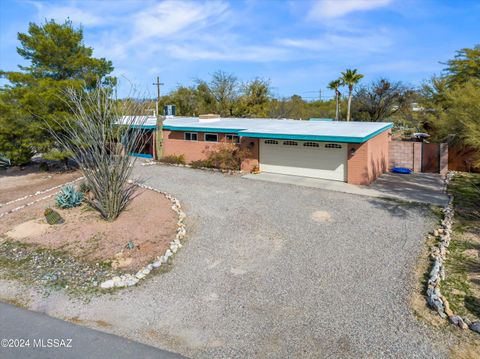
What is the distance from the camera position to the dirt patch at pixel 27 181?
55.8 ft

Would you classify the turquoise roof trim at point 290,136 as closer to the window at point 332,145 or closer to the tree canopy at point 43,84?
the window at point 332,145

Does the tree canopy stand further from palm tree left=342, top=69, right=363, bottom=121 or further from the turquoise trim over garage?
palm tree left=342, top=69, right=363, bottom=121

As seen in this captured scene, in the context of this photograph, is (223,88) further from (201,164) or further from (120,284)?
(120,284)

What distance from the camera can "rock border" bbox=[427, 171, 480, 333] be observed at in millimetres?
6531

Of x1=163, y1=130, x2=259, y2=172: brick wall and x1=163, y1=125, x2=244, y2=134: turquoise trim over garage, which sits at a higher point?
x1=163, y1=125, x2=244, y2=134: turquoise trim over garage

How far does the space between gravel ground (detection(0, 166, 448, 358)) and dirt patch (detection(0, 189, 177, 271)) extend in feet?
2.92

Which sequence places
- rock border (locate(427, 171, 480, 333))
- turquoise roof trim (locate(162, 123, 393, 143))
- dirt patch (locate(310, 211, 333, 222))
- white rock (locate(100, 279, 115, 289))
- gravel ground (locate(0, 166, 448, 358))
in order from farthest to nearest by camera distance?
turquoise roof trim (locate(162, 123, 393, 143))
dirt patch (locate(310, 211, 333, 222))
white rock (locate(100, 279, 115, 289))
rock border (locate(427, 171, 480, 333))
gravel ground (locate(0, 166, 448, 358))

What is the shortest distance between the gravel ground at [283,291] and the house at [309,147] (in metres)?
3.78

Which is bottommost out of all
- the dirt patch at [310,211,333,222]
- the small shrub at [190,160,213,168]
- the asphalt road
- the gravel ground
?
the asphalt road

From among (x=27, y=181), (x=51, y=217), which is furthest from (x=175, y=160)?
(x=51, y=217)

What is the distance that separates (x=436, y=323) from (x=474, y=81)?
20.7 meters

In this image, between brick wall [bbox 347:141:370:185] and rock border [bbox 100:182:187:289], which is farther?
brick wall [bbox 347:141:370:185]

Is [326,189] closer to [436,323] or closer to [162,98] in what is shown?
[436,323]

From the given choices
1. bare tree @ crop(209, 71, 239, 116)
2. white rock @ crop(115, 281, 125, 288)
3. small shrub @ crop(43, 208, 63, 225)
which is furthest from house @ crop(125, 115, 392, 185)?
bare tree @ crop(209, 71, 239, 116)
